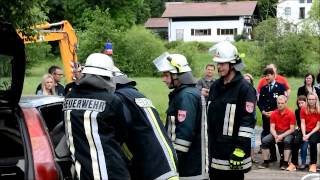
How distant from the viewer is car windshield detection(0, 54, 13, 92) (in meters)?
4.23

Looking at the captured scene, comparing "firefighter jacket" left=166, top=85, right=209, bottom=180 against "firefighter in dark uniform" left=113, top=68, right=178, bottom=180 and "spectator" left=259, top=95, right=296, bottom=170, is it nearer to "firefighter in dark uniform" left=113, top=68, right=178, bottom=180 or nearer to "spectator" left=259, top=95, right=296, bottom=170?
"firefighter in dark uniform" left=113, top=68, right=178, bottom=180

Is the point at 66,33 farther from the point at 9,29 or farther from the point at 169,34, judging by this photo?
the point at 169,34

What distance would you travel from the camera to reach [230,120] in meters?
5.63

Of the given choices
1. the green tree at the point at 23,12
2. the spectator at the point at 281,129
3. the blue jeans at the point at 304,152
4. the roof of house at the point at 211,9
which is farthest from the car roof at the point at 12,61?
the roof of house at the point at 211,9

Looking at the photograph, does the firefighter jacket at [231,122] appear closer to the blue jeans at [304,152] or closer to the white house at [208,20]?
the blue jeans at [304,152]

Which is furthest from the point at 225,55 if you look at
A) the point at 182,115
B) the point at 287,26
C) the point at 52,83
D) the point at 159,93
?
the point at 287,26

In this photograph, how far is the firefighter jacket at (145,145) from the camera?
4062 millimetres

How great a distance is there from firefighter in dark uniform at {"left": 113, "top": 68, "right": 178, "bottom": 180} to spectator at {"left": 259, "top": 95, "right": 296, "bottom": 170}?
6.28 meters

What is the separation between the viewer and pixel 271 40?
4759 centimetres

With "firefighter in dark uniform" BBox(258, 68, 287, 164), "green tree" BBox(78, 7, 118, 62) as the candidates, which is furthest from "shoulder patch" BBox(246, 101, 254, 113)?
"green tree" BBox(78, 7, 118, 62)

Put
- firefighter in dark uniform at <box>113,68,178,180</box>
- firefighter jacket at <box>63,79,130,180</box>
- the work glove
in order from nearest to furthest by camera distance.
Result: firefighter jacket at <box>63,79,130,180</box> < firefighter in dark uniform at <box>113,68,178,180</box> < the work glove

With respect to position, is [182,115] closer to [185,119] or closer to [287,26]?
[185,119]

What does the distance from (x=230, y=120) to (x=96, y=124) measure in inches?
82.5

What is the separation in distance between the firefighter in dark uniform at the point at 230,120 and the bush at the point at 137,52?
149 ft
